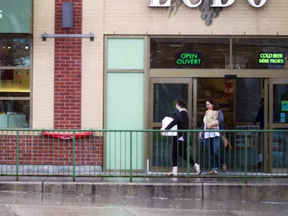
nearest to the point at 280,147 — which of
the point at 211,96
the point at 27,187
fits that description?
the point at 211,96

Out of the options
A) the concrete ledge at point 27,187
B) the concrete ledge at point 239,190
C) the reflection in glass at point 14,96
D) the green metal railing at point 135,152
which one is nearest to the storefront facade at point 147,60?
the reflection in glass at point 14,96

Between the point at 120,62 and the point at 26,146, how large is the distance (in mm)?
2914

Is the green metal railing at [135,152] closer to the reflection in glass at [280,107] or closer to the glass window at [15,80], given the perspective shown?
the glass window at [15,80]

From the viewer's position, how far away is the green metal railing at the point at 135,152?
9.66m

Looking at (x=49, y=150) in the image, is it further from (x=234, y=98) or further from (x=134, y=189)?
(x=234, y=98)

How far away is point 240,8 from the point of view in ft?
37.8

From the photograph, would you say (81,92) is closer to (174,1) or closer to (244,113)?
(174,1)

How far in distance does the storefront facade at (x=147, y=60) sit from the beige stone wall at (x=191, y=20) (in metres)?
0.02

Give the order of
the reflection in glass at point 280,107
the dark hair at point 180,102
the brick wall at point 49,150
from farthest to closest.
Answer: the reflection in glass at point 280,107 < the dark hair at point 180,102 < the brick wall at point 49,150

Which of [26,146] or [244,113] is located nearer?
[26,146]

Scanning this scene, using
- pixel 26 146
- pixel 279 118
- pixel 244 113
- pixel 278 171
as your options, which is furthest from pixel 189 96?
pixel 26 146

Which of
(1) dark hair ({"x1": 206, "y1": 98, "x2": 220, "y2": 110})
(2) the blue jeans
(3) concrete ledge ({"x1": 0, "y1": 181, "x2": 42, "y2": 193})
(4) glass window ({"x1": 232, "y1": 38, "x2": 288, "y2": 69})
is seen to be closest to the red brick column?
(3) concrete ledge ({"x1": 0, "y1": 181, "x2": 42, "y2": 193})

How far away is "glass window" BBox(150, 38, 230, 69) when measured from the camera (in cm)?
1170

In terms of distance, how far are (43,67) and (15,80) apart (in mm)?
701
